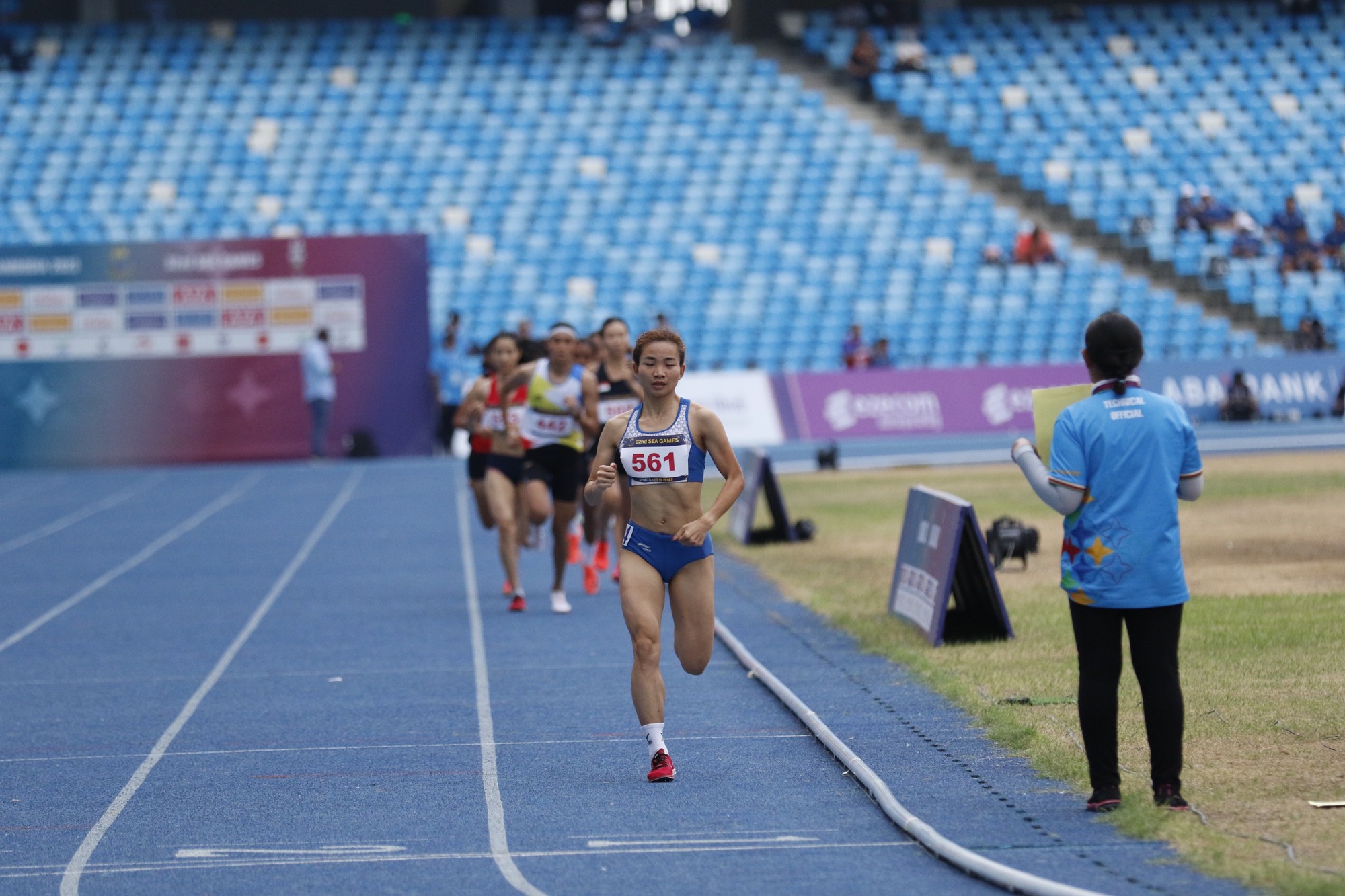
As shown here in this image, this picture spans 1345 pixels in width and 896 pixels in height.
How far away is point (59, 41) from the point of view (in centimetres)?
3828

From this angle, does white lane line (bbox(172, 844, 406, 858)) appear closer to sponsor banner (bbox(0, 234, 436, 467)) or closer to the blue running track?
the blue running track

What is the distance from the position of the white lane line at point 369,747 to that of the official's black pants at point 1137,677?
2144mm

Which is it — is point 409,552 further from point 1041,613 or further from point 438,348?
point 438,348

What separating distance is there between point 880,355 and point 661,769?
24068 mm

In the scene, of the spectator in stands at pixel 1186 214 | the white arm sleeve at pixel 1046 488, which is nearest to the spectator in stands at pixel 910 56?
the spectator in stands at pixel 1186 214

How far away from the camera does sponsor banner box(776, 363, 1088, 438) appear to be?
103 ft

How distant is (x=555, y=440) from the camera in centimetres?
1345

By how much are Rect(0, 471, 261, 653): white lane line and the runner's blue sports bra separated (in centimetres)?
620

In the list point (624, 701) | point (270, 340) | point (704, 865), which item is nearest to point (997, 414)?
point (270, 340)

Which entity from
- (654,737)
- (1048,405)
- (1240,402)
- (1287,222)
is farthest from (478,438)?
(1287,222)

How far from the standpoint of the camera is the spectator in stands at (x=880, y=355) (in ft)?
101

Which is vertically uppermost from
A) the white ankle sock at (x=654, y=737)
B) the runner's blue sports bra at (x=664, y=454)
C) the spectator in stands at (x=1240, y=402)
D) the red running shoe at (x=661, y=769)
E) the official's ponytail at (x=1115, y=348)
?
the official's ponytail at (x=1115, y=348)

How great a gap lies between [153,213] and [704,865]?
2952 cm

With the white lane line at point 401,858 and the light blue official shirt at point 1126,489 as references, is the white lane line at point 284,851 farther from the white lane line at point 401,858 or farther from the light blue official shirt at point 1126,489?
the light blue official shirt at point 1126,489
